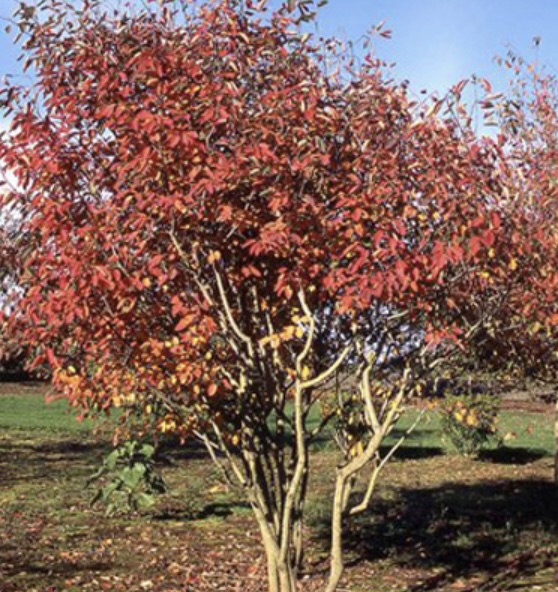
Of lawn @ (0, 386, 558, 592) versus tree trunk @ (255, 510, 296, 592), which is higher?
tree trunk @ (255, 510, 296, 592)

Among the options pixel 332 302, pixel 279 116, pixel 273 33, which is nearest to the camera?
pixel 279 116

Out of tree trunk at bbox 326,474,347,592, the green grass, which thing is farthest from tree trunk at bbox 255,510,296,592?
the green grass

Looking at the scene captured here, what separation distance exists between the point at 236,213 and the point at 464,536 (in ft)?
21.7

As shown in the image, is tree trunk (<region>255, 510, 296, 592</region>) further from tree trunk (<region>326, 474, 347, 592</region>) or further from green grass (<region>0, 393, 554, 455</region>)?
green grass (<region>0, 393, 554, 455</region>)

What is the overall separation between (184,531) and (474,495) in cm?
499

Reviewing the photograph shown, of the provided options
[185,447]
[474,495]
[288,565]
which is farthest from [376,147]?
[185,447]

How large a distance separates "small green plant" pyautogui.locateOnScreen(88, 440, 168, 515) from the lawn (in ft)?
0.71

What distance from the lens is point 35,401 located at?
107ft

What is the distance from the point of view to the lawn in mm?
7973

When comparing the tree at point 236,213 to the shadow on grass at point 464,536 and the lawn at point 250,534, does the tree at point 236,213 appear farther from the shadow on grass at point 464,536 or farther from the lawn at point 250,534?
the shadow on grass at point 464,536

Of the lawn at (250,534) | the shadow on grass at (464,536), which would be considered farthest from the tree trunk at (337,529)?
the shadow on grass at (464,536)

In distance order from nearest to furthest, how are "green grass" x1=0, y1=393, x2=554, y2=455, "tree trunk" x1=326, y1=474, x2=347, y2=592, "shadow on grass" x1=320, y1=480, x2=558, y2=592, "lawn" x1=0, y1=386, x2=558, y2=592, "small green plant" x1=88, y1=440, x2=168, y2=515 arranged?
"tree trunk" x1=326, y1=474, x2=347, y2=592 < "lawn" x1=0, y1=386, x2=558, y2=592 < "shadow on grass" x1=320, y1=480, x2=558, y2=592 < "small green plant" x1=88, y1=440, x2=168, y2=515 < "green grass" x1=0, y1=393, x2=554, y2=455

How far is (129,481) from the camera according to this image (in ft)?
33.1

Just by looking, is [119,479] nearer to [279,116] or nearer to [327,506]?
[327,506]
